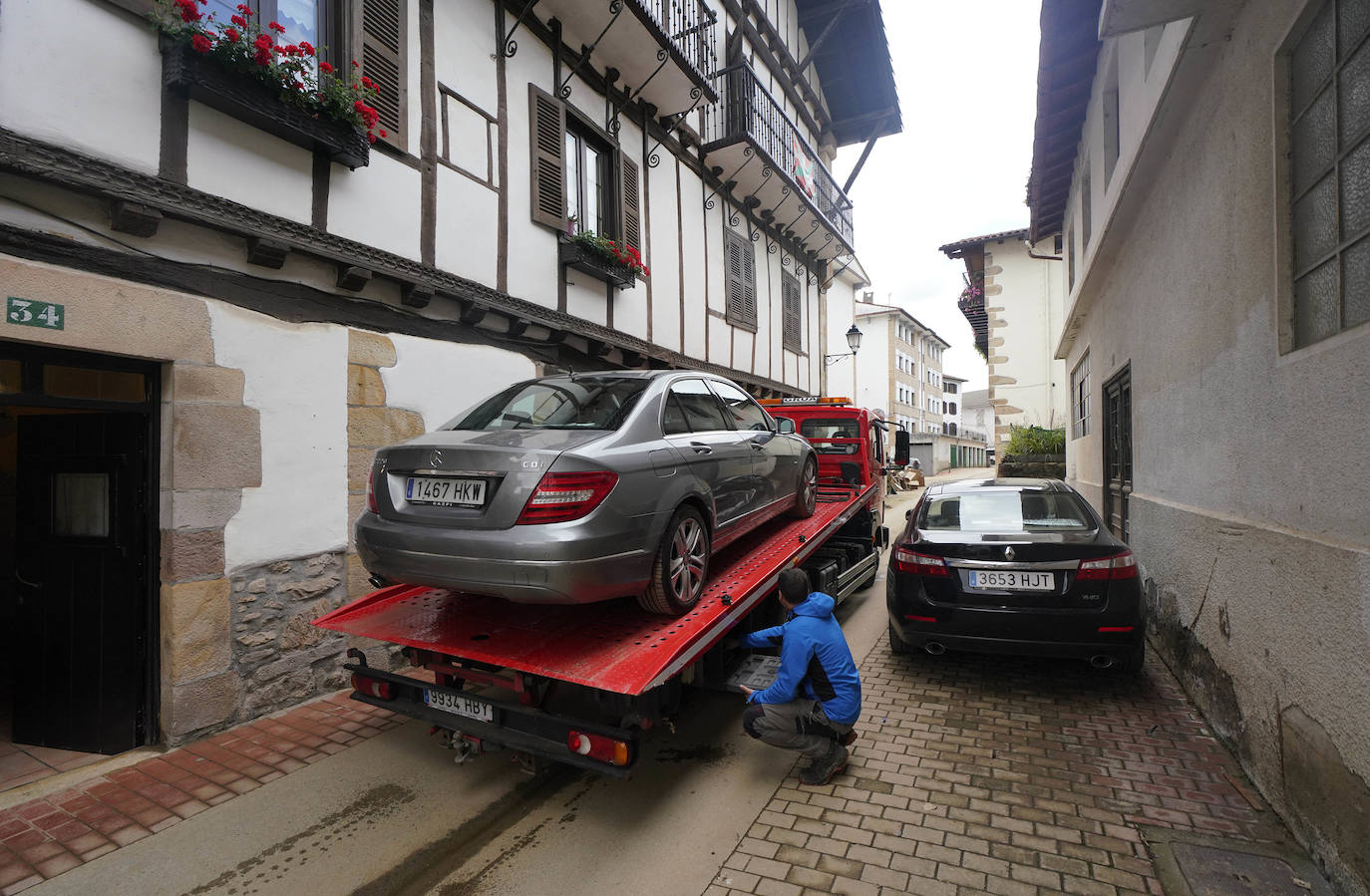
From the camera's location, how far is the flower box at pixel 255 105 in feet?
13.4

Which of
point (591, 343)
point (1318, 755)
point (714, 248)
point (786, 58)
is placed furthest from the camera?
point (786, 58)

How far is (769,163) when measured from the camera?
39.2 feet

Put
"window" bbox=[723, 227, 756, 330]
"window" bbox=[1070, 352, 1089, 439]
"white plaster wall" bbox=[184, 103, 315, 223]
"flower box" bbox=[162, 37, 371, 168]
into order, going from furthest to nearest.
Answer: "window" bbox=[723, 227, 756, 330], "window" bbox=[1070, 352, 1089, 439], "white plaster wall" bbox=[184, 103, 315, 223], "flower box" bbox=[162, 37, 371, 168]

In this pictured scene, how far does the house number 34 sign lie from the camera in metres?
3.43

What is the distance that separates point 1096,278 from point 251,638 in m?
10.5

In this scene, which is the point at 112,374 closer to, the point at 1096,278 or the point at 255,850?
the point at 255,850

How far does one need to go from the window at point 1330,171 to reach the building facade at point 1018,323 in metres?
18.3

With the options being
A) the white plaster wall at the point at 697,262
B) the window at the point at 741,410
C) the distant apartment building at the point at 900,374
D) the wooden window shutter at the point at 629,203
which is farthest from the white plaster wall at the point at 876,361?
the window at the point at 741,410

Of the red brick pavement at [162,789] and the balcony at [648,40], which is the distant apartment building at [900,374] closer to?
the balcony at [648,40]

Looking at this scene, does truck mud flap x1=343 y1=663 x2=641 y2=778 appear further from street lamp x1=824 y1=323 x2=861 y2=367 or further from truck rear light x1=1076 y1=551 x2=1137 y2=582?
street lamp x1=824 y1=323 x2=861 y2=367

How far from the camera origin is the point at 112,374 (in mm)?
4059

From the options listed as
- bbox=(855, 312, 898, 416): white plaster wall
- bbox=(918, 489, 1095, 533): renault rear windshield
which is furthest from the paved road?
bbox=(855, 312, 898, 416): white plaster wall

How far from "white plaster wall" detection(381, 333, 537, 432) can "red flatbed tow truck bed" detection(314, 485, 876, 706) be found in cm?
204

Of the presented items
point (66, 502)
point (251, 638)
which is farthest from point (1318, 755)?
point (66, 502)
